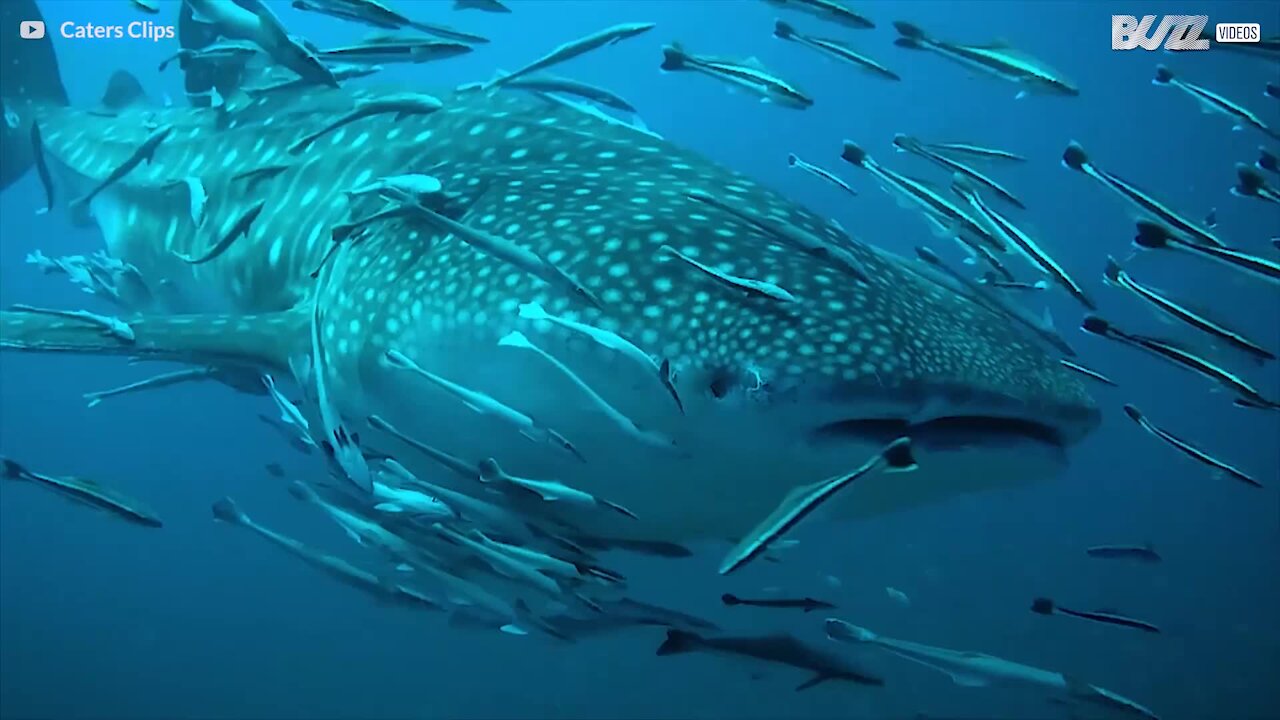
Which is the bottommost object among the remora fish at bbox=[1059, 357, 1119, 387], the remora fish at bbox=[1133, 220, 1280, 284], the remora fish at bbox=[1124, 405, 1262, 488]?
the remora fish at bbox=[1124, 405, 1262, 488]

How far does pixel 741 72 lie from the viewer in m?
2.94

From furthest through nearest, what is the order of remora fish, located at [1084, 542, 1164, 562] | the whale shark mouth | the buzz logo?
the buzz logo
remora fish, located at [1084, 542, 1164, 562]
the whale shark mouth

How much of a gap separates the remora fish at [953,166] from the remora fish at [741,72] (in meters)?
0.48

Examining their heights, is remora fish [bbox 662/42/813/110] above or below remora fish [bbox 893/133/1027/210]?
above

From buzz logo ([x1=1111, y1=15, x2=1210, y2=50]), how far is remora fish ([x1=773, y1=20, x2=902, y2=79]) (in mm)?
1751

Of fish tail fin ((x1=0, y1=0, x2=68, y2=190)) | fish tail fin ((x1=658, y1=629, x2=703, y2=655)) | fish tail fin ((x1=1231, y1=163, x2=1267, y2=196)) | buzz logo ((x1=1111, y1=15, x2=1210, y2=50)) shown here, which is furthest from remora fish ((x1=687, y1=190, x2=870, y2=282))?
fish tail fin ((x1=0, y1=0, x2=68, y2=190))

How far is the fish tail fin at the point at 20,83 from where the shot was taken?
19.3 ft

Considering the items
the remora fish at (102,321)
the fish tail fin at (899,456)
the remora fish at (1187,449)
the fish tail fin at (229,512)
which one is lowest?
the fish tail fin at (229,512)

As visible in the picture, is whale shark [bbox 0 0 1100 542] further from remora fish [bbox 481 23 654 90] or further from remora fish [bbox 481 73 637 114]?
remora fish [bbox 481 23 654 90]

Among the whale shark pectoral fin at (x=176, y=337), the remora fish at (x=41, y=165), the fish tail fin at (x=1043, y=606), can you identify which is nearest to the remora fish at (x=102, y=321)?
the whale shark pectoral fin at (x=176, y=337)

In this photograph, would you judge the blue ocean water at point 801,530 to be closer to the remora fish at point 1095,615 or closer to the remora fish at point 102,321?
the remora fish at point 1095,615

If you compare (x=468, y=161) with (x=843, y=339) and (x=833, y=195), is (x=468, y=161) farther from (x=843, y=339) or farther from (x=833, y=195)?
(x=833, y=195)

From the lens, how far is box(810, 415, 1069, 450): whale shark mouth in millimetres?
2182

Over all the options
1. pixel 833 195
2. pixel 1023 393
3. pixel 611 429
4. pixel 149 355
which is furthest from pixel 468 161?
pixel 833 195
